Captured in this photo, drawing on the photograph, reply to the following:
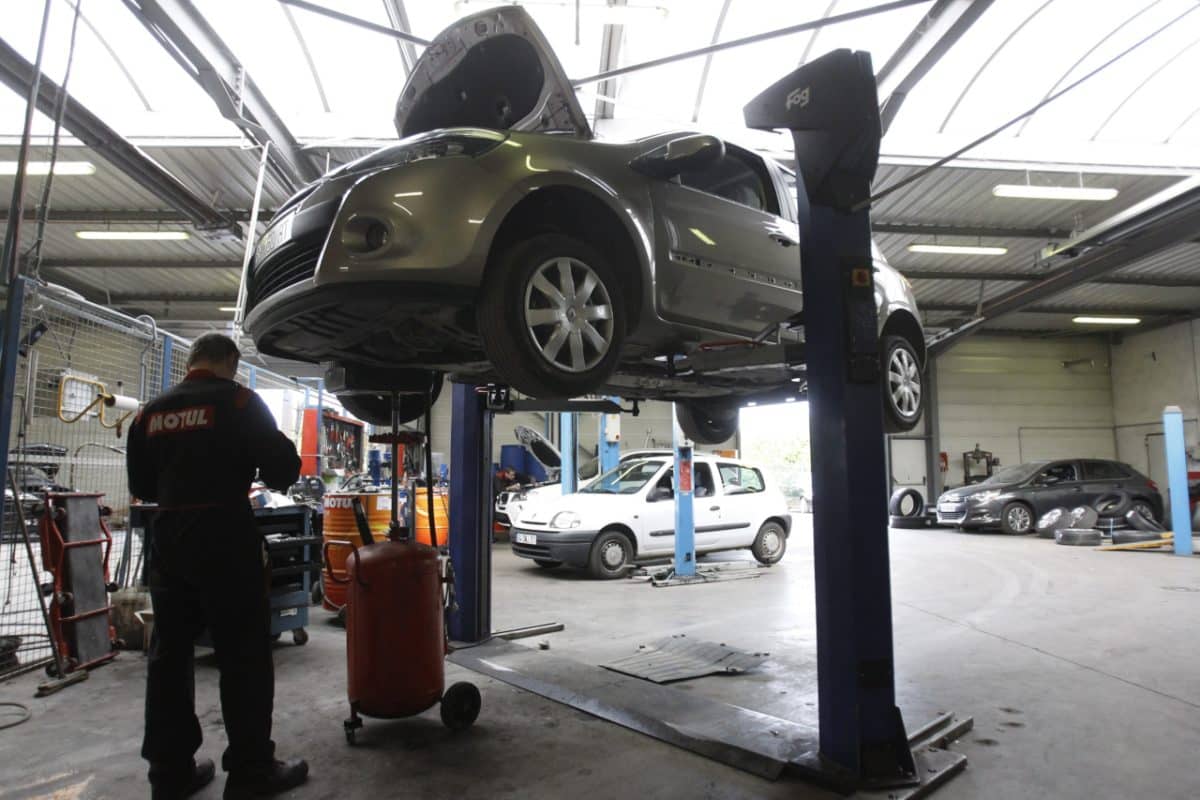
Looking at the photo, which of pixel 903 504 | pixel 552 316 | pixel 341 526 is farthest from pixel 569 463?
pixel 903 504

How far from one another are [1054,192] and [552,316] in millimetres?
9474

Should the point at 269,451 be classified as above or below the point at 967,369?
below

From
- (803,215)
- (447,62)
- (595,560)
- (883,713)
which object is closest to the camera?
(883,713)

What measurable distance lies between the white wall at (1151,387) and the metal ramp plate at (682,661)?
1779cm

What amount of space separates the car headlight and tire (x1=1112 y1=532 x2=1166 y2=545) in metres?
8.46

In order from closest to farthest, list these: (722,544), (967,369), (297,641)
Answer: (297,641)
(722,544)
(967,369)

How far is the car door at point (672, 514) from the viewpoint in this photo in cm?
825

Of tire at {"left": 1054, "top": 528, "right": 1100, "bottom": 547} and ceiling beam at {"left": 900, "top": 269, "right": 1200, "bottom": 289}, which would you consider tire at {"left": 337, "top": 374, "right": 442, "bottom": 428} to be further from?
ceiling beam at {"left": 900, "top": 269, "right": 1200, "bottom": 289}

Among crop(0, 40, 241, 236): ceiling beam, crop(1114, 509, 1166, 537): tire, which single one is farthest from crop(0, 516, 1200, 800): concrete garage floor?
crop(1114, 509, 1166, 537): tire

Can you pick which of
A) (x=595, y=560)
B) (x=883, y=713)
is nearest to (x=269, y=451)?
(x=883, y=713)

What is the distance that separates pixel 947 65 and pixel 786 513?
5390mm

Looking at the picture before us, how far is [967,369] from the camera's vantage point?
1931 centimetres

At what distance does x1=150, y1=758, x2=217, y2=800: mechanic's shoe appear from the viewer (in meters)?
2.37

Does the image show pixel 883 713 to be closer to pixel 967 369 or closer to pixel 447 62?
pixel 447 62
